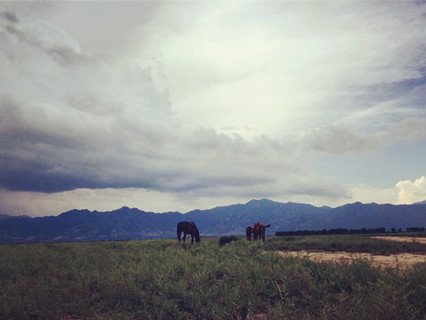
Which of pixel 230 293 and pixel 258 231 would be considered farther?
pixel 258 231

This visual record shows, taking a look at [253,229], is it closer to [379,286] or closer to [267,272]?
[267,272]

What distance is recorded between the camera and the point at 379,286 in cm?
848

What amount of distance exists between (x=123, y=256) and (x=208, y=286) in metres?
9.18

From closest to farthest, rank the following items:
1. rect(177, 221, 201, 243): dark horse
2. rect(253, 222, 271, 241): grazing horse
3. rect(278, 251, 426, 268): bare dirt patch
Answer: rect(278, 251, 426, 268): bare dirt patch, rect(253, 222, 271, 241): grazing horse, rect(177, 221, 201, 243): dark horse

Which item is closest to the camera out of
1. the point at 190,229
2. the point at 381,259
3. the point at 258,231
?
the point at 381,259

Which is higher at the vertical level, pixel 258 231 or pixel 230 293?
pixel 258 231

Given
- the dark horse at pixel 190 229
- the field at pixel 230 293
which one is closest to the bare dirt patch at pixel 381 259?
the field at pixel 230 293

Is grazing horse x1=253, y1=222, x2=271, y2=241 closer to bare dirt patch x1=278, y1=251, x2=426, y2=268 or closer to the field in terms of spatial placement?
bare dirt patch x1=278, y1=251, x2=426, y2=268

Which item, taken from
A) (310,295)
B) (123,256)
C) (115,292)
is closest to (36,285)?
(115,292)

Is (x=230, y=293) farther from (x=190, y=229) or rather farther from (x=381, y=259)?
(x=190, y=229)

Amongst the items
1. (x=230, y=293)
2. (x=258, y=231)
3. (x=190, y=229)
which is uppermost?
(x=190, y=229)

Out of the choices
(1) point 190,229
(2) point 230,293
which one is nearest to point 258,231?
(1) point 190,229

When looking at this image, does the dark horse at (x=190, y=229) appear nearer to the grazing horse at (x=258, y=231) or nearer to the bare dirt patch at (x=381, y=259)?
the grazing horse at (x=258, y=231)

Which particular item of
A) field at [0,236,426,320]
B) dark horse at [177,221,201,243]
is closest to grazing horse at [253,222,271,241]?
dark horse at [177,221,201,243]
